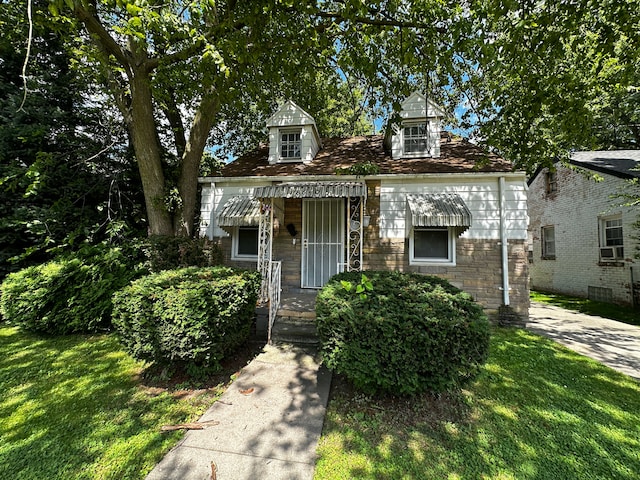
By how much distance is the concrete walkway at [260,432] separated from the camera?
256 cm

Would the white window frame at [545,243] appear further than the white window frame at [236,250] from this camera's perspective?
Answer: Yes

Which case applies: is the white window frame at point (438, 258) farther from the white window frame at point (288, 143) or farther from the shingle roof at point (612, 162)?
the shingle roof at point (612, 162)

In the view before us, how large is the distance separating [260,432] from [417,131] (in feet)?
30.1

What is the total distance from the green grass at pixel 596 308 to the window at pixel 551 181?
5592 mm

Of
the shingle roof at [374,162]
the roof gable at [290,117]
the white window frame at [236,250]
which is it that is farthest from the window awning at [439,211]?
the white window frame at [236,250]

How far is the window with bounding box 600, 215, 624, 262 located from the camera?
10.3 metres

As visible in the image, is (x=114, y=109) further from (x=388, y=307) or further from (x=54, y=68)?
(x=388, y=307)

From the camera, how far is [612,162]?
438 inches

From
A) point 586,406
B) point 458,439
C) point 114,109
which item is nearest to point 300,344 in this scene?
point 458,439

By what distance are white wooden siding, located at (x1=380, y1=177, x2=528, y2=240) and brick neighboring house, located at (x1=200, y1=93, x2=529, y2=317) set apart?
0.09ft

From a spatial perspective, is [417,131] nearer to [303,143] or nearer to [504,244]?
[303,143]

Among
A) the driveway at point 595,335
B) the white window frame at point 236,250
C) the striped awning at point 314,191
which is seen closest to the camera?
the driveway at point 595,335

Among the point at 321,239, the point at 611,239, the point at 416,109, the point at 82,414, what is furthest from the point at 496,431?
the point at 611,239

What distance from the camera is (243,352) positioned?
5.18 meters
